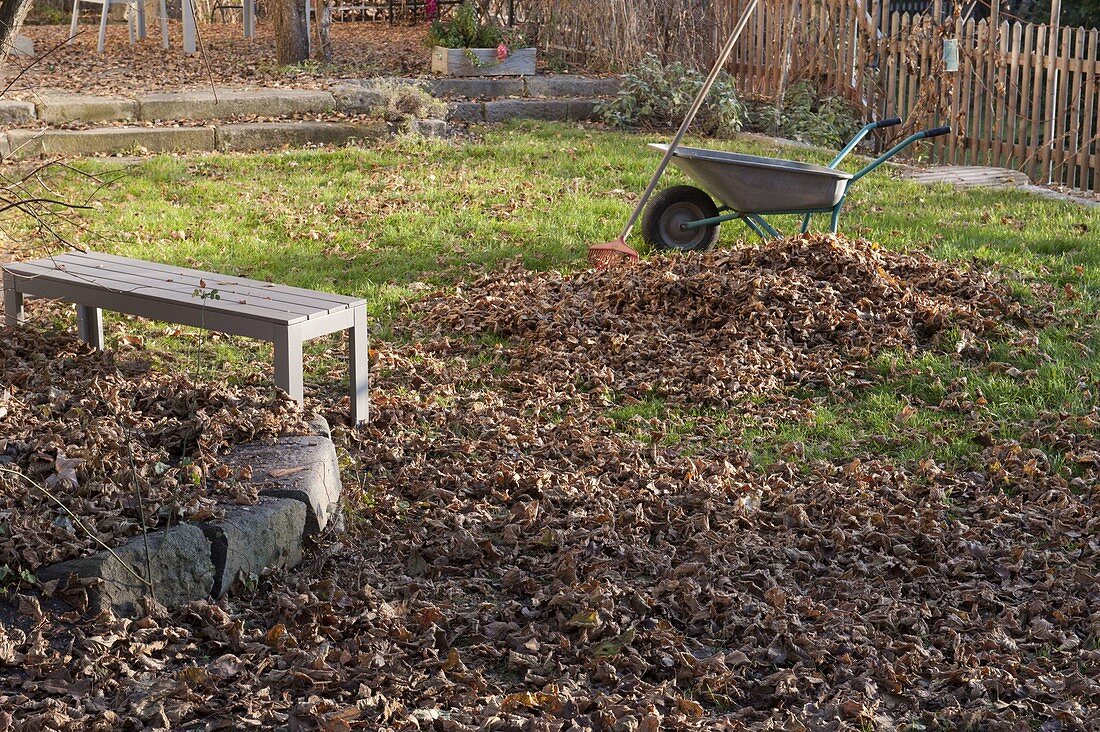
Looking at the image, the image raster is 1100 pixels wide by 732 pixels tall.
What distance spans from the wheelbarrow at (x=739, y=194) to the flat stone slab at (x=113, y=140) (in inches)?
186

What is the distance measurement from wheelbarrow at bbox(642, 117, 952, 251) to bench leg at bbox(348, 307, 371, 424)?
2727mm

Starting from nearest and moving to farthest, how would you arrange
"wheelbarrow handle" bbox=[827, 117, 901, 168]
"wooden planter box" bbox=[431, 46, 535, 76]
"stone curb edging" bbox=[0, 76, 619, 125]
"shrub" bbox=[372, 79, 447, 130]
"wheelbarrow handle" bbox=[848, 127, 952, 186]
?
1. "wheelbarrow handle" bbox=[848, 127, 952, 186]
2. "wheelbarrow handle" bbox=[827, 117, 901, 168]
3. "stone curb edging" bbox=[0, 76, 619, 125]
4. "shrub" bbox=[372, 79, 447, 130]
5. "wooden planter box" bbox=[431, 46, 535, 76]

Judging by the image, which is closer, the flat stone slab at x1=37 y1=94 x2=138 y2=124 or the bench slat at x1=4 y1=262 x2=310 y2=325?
the bench slat at x1=4 y1=262 x2=310 y2=325

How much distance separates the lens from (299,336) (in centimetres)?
464

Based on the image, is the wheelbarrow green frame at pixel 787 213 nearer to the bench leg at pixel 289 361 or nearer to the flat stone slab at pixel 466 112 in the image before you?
the bench leg at pixel 289 361

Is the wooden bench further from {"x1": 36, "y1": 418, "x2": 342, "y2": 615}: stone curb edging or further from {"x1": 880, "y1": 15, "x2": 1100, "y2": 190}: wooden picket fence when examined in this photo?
{"x1": 880, "y1": 15, "x2": 1100, "y2": 190}: wooden picket fence

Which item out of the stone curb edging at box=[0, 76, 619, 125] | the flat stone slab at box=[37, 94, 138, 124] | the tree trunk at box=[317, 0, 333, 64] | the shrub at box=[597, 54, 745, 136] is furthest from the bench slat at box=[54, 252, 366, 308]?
the tree trunk at box=[317, 0, 333, 64]

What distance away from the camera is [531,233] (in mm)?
8211

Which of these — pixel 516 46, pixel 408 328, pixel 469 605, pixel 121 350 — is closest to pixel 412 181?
pixel 408 328

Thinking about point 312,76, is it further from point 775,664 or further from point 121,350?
point 775,664

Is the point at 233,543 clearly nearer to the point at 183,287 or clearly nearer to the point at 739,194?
the point at 183,287

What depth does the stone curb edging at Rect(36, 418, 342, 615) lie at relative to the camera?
3326mm

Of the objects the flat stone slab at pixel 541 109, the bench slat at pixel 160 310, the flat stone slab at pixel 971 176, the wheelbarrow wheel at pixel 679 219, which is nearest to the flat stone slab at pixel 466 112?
the flat stone slab at pixel 541 109

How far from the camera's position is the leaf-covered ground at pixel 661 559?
3.11 meters
